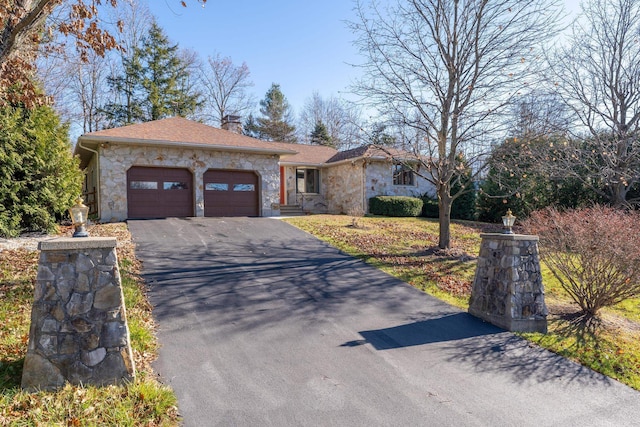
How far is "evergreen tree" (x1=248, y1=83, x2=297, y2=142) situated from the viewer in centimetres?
3428

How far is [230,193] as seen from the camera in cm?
1538

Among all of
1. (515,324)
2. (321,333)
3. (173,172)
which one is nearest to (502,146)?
(515,324)

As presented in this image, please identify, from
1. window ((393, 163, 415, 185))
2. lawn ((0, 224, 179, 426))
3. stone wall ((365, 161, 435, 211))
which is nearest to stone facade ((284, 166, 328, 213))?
stone wall ((365, 161, 435, 211))

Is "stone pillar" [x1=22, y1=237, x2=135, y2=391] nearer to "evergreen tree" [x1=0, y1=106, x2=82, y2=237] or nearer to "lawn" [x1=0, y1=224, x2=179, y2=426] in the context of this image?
"lawn" [x1=0, y1=224, x2=179, y2=426]

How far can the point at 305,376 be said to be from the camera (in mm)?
4074

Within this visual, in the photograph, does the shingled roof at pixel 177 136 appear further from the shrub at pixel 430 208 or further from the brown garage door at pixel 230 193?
the shrub at pixel 430 208

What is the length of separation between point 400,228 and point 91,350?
12.3 meters

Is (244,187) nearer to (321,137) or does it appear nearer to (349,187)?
(349,187)

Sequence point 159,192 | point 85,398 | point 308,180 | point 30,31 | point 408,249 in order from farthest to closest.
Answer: point 308,180, point 159,192, point 408,249, point 30,31, point 85,398

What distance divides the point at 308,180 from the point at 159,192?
9.17 meters

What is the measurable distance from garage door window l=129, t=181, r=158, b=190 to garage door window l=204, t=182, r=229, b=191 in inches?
74.4

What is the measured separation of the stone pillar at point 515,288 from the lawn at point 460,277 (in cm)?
32

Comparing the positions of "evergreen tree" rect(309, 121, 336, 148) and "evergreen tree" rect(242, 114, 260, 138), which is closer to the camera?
"evergreen tree" rect(309, 121, 336, 148)

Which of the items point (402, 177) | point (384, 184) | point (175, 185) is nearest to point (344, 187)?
point (384, 184)
